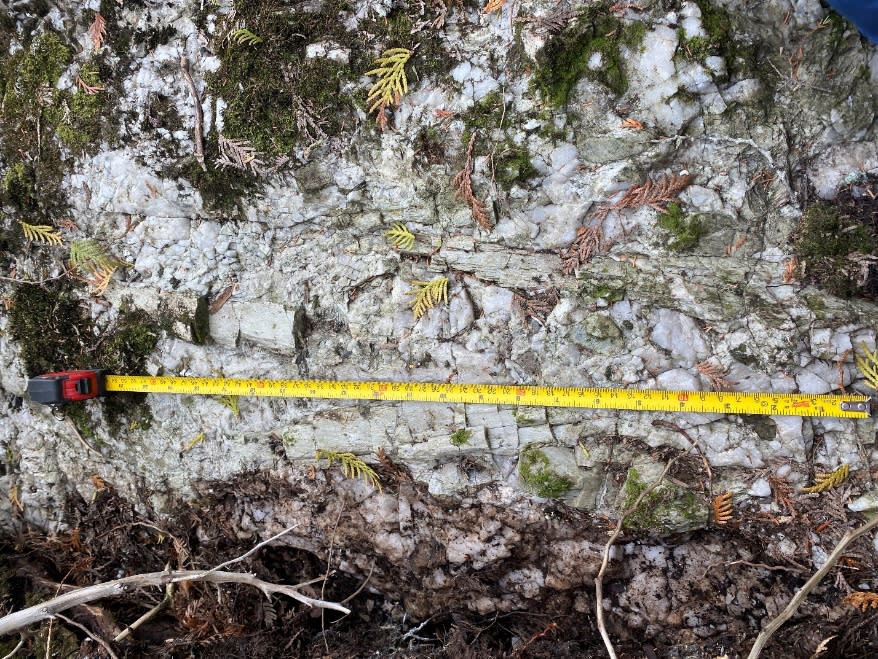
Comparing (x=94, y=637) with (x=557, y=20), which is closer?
(x=557, y=20)

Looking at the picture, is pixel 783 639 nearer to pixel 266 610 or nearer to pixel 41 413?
pixel 266 610

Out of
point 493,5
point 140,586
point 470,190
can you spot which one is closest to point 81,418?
point 140,586

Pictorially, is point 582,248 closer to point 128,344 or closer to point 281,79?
point 281,79

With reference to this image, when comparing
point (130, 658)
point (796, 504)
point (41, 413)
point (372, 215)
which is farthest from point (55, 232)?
point (796, 504)

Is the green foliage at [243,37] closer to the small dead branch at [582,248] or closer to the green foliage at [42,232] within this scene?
the green foliage at [42,232]

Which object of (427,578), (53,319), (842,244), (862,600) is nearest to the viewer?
(862,600)

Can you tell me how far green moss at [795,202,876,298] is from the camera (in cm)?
437

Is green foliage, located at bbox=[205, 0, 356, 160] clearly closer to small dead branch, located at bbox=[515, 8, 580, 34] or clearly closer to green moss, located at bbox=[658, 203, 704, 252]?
small dead branch, located at bbox=[515, 8, 580, 34]

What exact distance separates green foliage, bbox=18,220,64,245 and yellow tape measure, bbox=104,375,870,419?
1.35 m

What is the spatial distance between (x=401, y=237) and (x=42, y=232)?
11.0 ft

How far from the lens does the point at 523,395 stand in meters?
4.67

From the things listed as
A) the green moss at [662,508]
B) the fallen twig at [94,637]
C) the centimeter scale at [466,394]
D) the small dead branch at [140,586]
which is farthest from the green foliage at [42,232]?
the green moss at [662,508]

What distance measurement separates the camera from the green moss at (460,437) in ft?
15.8

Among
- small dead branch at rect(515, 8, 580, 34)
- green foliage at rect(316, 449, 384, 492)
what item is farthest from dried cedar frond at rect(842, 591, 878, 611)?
small dead branch at rect(515, 8, 580, 34)
